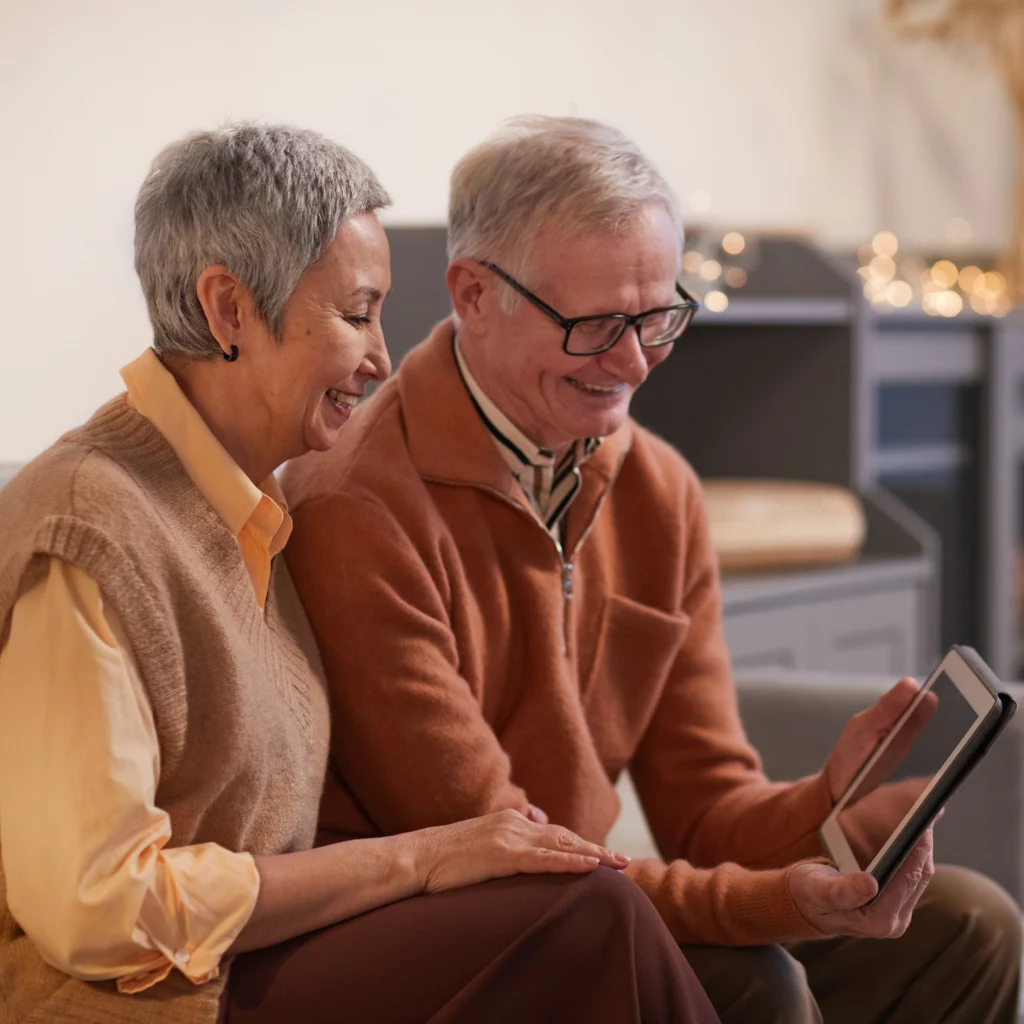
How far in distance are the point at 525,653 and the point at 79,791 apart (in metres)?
0.55

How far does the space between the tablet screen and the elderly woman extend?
0.28 m

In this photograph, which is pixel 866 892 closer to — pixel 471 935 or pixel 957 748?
pixel 957 748

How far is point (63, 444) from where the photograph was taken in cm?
107

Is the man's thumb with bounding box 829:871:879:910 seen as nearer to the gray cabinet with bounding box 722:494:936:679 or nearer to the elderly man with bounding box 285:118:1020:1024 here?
the elderly man with bounding box 285:118:1020:1024

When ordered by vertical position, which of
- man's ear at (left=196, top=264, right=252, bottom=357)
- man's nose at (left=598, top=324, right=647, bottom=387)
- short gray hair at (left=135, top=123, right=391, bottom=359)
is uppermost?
short gray hair at (left=135, top=123, right=391, bottom=359)

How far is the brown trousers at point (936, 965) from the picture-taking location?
141cm

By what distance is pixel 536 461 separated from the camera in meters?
1.44

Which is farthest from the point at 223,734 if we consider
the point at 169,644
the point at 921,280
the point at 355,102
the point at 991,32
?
the point at 991,32

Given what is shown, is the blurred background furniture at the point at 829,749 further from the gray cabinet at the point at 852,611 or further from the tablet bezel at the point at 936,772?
the gray cabinet at the point at 852,611

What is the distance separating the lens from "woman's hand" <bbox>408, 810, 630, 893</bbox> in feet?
3.64

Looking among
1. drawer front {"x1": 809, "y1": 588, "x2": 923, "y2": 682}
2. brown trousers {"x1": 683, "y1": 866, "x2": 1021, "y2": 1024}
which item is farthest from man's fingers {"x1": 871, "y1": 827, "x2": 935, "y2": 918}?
drawer front {"x1": 809, "y1": 588, "x2": 923, "y2": 682}

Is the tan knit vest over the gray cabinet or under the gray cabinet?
over

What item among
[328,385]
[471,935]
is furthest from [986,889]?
[328,385]

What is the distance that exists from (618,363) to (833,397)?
5.30 feet
